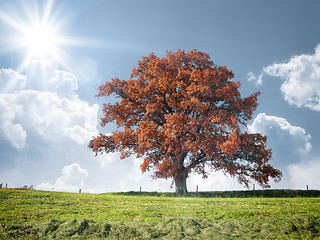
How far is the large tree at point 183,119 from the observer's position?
20688 mm

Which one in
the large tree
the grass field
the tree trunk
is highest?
the large tree

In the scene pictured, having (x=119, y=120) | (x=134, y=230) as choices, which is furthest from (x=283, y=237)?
(x=119, y=120)

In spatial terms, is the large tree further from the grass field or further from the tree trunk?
the grass field

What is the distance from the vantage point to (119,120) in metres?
24.7

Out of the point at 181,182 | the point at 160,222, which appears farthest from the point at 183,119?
the point at 160,222

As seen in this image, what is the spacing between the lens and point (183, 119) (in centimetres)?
2075

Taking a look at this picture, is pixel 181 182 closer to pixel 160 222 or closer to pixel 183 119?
pixel 183 119

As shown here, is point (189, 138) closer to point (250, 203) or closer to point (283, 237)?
point (250, 203)

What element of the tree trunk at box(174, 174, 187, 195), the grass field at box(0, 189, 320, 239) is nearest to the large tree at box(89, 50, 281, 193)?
the tree trunk at box(174, 174, 187, 195)

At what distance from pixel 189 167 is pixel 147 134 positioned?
17.0 feet

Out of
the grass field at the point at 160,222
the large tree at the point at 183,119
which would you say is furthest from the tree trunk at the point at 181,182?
the grass field at the point at 160,222

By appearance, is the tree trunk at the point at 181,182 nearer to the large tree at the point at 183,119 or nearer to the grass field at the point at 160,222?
the large tree at the point at 183,119

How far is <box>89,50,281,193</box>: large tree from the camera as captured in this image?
814 inches

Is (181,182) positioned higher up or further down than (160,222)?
higher up
